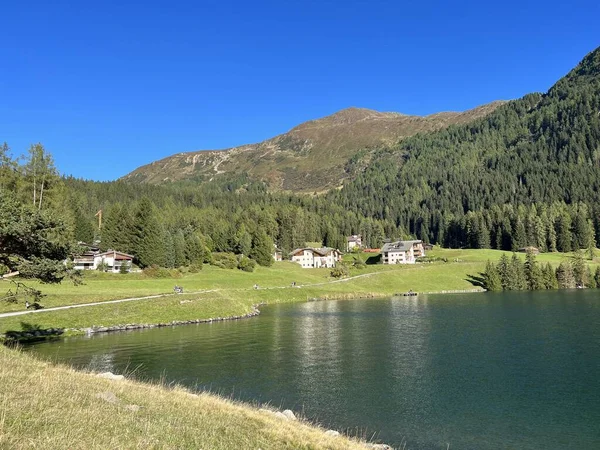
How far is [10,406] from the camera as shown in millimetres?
14047

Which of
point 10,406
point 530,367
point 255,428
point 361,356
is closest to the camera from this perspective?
point 10,406

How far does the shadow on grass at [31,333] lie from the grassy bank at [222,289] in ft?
1.59

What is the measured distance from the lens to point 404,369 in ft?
129

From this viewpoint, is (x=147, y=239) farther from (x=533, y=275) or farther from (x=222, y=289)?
(x=533, y=275)

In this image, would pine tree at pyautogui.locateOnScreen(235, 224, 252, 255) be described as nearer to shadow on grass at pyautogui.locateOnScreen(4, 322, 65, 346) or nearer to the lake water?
the lake water

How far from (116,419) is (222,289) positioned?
272 feet

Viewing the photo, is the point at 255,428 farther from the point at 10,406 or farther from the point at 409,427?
the point at 409,427

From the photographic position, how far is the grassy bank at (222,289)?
6272 centimetres

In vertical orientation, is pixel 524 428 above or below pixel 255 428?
below

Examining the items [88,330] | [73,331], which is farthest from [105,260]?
[73,331]

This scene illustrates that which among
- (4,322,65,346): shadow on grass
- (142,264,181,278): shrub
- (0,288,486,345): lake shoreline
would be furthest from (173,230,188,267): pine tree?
(4,322,65,346): shadow on grass

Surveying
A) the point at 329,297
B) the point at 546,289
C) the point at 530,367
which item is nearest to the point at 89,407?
the point at 530,367

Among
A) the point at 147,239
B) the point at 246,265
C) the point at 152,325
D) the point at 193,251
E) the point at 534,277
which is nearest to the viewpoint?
the point at 152,325

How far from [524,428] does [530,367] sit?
16.5m
